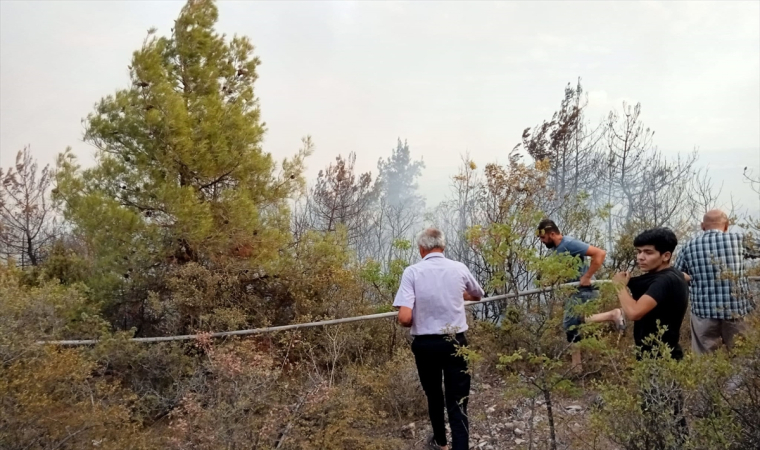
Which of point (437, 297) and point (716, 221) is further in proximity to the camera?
point (716, 221)

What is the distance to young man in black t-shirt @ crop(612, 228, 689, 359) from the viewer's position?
2830 mm

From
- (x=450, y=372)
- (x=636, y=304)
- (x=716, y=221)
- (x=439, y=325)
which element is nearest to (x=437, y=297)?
(x=439, y=325)

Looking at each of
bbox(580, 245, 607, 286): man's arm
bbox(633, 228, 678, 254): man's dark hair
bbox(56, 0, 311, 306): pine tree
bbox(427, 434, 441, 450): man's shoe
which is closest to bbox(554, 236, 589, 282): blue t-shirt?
bbox(580, 245, 607, 286): man's arm

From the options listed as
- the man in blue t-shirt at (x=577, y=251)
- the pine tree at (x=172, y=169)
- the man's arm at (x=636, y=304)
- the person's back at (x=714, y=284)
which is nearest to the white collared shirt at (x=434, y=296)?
the man in blue t-shirt at (x=577, y=251)

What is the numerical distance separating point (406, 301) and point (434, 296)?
19 centimetres

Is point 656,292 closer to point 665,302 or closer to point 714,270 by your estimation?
point 665,302

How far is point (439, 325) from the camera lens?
3.34 metres

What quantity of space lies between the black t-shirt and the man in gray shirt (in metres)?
1.06

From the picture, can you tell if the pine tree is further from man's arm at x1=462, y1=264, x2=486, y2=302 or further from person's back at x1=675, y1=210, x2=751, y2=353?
person's back at x1=675, y1=210, x2=751, y2=353

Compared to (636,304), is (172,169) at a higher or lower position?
higher

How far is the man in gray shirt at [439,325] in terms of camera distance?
334 centimetres

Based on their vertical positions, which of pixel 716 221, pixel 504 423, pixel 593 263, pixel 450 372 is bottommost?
pixel 504 423

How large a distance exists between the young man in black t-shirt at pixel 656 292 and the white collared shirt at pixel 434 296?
3.26ft

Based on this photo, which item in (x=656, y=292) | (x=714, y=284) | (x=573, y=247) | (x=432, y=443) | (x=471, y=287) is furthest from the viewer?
(x=573, y=247)
